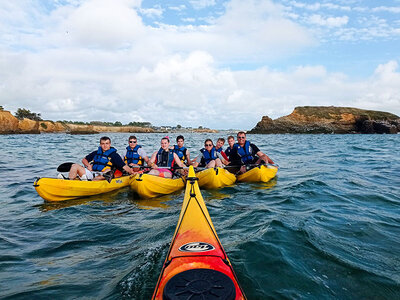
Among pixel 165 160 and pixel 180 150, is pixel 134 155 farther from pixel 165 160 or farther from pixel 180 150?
pixel 180 150

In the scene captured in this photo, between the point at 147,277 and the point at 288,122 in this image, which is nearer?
the point at 147,277

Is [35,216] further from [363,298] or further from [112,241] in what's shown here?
[363,298]

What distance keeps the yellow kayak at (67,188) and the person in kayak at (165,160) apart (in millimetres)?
1609

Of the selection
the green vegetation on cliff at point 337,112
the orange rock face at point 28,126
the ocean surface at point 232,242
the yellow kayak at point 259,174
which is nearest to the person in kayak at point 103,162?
the ocean surface at point 232,242

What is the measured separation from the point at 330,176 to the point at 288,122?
57.8 m

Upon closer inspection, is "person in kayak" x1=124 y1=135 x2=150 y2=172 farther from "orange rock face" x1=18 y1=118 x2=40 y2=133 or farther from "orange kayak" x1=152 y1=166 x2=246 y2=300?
"orange rock face" x1=18 y1=118 x2=40 y2=133

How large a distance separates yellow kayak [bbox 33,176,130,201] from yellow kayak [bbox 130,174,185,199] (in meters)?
0.97

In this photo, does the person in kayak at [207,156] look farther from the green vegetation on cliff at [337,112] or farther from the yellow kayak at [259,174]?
the green vegetation on cliff at [337,112]

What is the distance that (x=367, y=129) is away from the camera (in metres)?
57.5

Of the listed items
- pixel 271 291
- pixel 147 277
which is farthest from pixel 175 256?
pixel 271 291

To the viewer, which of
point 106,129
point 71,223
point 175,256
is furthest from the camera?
point 106,129

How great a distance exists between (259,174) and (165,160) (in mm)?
3444

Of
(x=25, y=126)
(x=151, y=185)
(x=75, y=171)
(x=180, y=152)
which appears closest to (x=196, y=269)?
(x=151, y=185)

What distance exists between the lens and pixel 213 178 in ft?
28.5
